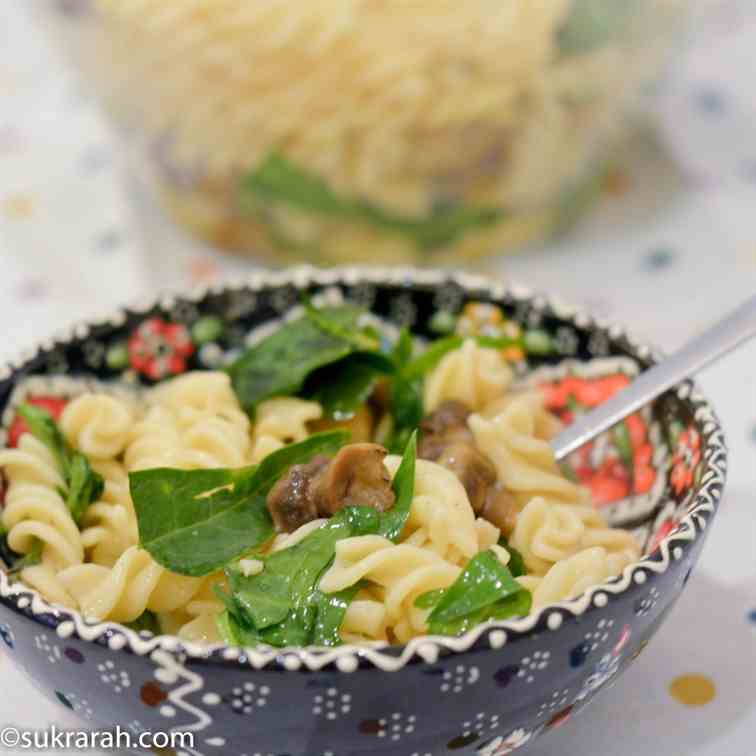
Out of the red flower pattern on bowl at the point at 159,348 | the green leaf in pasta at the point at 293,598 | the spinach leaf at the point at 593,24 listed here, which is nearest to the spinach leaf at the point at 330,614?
the green leaf in pasta at the point at 293,598

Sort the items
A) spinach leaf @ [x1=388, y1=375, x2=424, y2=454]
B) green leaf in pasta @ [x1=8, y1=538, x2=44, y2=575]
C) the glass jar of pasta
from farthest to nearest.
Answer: the glass jar of pasta → spinach leaf @ [x1=388, y1=375, x2=424, y2=454] → green leaf in pasta @ [x1=8, y1=538, x2=44, y2=575]

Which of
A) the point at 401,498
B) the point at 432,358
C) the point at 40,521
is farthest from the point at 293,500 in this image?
the point at 432,358

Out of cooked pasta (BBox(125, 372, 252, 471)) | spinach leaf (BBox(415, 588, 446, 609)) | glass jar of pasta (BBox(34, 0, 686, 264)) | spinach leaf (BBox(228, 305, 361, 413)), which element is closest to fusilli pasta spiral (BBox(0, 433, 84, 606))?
cooked pasta (BBox(125, 372, 252, 471))

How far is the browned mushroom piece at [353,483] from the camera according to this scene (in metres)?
1.57

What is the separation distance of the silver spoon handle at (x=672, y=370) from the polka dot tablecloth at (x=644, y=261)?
307mm

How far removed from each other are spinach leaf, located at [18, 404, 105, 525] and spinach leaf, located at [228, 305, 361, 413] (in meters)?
0.29

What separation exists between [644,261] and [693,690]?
59.9 inches

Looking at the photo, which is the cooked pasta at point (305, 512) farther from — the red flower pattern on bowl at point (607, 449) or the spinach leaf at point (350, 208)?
the spinach leaf at point (350, 208)

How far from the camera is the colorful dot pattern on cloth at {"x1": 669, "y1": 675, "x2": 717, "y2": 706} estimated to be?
1681mm

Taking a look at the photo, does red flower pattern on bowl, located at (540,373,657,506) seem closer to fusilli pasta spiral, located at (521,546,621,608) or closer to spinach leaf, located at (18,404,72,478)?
fusilli pasta spiral, located at (521,546,621,608)

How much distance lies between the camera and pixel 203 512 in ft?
5.30

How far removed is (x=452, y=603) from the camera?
141cm

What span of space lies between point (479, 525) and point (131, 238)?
5.88ft

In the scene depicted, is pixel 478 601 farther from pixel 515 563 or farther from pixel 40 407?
pixel 40 407
